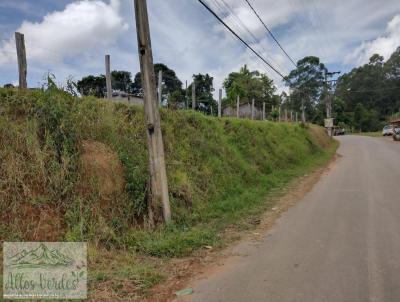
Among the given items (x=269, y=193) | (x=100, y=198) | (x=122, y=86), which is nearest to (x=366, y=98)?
(x=122, y=86)

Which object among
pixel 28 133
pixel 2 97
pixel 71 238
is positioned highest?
pixel 2 97

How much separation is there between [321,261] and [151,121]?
3.63 m

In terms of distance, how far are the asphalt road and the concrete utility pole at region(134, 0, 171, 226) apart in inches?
74.5

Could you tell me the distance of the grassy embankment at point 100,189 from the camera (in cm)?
494

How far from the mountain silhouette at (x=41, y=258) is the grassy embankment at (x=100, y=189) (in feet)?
0.93

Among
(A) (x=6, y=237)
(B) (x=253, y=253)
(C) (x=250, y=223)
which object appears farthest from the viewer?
(C) (x=250, y=223)

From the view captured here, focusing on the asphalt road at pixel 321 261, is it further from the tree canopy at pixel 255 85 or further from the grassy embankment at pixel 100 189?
the tree canopy at pixel 255 85

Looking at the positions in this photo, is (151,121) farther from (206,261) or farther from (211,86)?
(211,86)

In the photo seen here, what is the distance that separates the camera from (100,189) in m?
5.91

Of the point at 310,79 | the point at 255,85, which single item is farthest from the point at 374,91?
the point at 255,85

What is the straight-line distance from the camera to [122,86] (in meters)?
35.5

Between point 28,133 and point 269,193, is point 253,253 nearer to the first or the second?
point 28,133

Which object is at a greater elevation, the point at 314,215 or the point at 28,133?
the point at 28,133

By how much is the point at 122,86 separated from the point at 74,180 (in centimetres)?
3122
